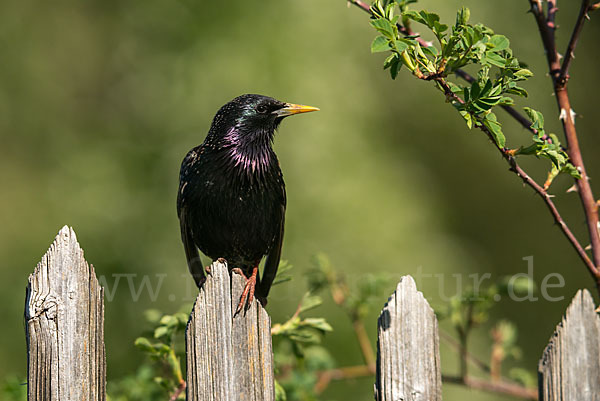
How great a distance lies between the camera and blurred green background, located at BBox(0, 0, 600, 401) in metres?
6.69

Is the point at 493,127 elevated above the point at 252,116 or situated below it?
below

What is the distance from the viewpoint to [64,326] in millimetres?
2131

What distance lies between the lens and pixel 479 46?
2.05m

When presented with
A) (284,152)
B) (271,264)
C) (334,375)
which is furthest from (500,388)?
(284,152)

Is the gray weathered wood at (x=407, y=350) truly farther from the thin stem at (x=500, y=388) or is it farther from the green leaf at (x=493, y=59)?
the thin stem at (x=500, y=388)

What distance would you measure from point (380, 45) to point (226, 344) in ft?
3.23

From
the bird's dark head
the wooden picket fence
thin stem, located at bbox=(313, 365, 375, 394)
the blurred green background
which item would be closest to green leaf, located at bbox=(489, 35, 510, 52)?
the wooden picket fence

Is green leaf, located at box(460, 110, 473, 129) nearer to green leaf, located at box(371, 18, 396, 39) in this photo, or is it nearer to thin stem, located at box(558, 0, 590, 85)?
green leaf, located at box(371, 18, 396, 39)

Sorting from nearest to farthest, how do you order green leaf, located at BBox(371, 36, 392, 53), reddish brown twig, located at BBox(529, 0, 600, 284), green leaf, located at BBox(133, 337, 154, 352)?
green leaf, located at BBox(371, 36, 392, 53) < reddish brown twig, located at BBox(529, 0, 600, 284) < green leaf, located at BBox(133, 337, 154, 352)

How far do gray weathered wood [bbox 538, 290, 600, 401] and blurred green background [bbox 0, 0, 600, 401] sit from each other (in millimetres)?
4039

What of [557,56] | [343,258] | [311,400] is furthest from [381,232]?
[557,56]

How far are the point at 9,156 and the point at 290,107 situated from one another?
5.89 meters

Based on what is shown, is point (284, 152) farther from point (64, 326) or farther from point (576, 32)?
point (64, 326)

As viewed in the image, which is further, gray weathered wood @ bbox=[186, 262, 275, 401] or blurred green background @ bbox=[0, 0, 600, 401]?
blurred green background @ bbox=[0, 0, 600, 401]
